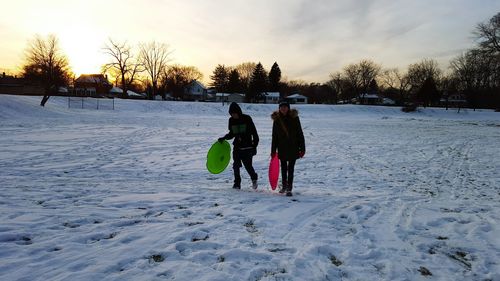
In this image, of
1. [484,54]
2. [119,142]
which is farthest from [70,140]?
[484,54]

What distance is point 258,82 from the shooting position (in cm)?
7944

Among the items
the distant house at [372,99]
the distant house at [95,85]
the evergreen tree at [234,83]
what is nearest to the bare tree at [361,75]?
the distant house at [372,99]

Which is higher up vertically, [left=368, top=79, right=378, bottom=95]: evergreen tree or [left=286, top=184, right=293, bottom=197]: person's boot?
[left=368, top=79, right=378, bottom=95]: evergreen tree

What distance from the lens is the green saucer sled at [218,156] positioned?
25.8 feet

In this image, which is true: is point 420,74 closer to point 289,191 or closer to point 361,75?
point 361,75

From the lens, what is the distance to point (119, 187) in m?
6.75

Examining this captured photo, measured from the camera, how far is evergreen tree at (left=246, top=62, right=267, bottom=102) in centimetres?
7956

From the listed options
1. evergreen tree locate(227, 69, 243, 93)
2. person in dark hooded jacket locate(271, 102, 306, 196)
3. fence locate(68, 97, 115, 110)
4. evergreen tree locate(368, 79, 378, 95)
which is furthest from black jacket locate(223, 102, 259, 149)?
evergreen tree locate(368, 79, 378, 95)

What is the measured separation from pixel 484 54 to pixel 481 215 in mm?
41479

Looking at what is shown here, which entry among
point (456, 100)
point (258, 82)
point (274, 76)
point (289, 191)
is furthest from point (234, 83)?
point (289, 191)

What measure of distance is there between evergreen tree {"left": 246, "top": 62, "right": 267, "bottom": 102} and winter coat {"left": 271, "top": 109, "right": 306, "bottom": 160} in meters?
74.1

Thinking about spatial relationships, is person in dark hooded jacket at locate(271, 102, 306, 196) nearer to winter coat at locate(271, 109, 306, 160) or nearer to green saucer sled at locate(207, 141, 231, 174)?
winter coat at locate(271, 109, 306, 160)

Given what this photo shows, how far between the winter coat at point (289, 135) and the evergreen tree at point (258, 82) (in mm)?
74084

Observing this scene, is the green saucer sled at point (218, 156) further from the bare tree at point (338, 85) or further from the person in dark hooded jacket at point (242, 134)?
the bare tree at point (338, 85)
